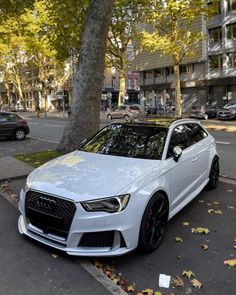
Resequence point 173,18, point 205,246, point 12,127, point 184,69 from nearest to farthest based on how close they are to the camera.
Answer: point 205,246 → point 12,127 → point 173,18 → point 184,69

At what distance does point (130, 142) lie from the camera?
5.48 metres

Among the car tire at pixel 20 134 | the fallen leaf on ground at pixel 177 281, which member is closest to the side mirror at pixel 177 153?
the fallen leaf on ground at pixel 177 281

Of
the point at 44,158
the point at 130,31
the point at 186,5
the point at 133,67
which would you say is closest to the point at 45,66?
the point at 133,67

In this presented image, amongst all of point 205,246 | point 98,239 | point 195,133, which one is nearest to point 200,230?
point 205,246

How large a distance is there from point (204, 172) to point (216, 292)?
123 inches

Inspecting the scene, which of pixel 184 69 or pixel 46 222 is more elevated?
pixel 184 69

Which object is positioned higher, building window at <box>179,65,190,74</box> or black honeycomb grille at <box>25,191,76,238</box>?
building window at <box>179,65,190,74</box>

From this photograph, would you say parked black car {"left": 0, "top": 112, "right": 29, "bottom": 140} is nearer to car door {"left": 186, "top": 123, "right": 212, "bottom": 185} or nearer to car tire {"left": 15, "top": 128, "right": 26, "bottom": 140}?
car tire {"left": 15, "top": 128, "right": 26, "bottom": 140}

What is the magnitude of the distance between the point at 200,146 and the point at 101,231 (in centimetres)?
304

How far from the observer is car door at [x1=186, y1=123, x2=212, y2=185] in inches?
239

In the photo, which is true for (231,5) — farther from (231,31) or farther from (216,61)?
(216,61)

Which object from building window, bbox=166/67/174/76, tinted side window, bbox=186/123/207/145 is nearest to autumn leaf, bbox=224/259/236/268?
tinted side window, bbox=186/123/207/145

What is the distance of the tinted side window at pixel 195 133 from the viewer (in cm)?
616

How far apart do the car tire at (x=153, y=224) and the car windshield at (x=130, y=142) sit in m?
0.73
